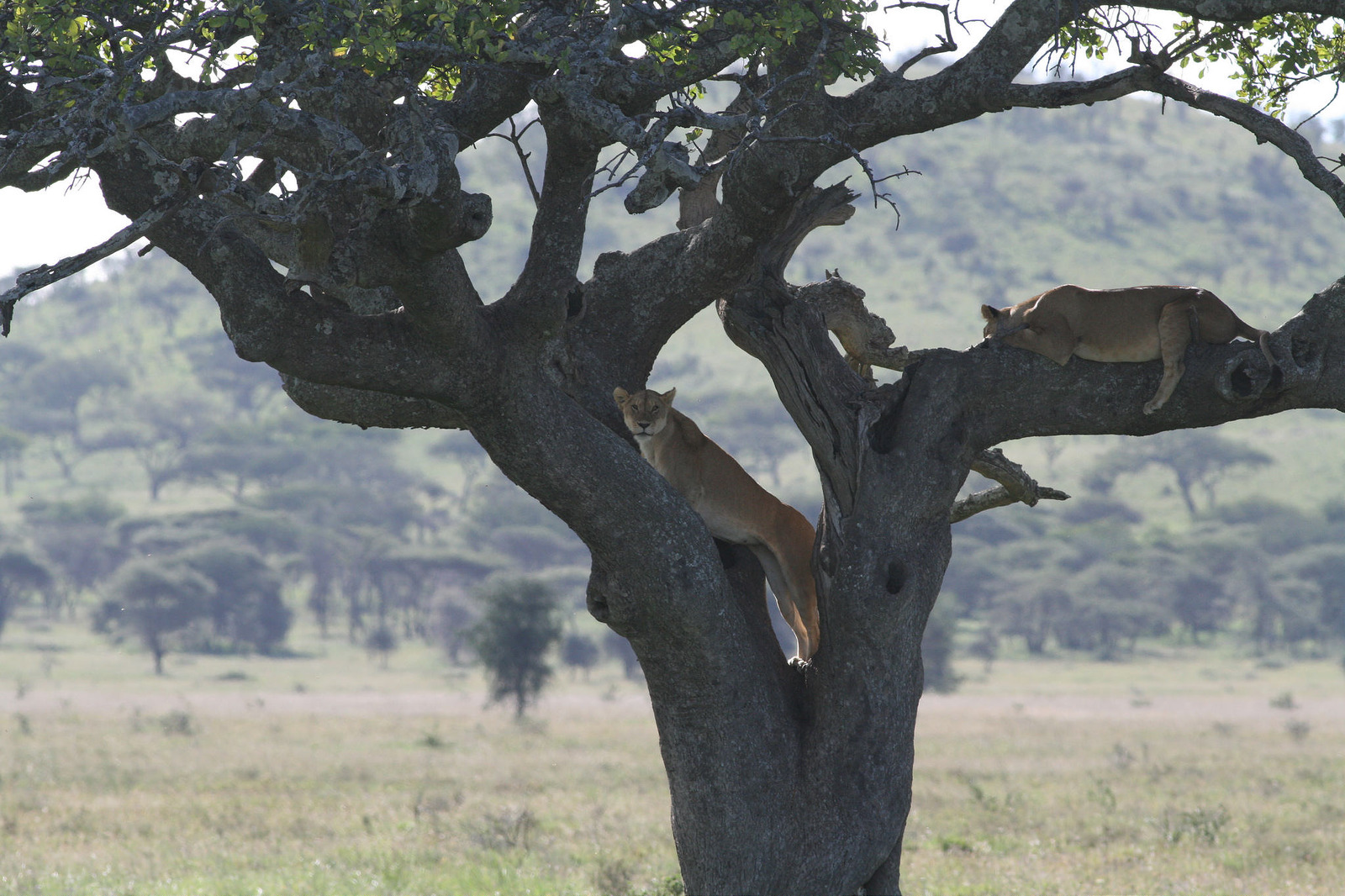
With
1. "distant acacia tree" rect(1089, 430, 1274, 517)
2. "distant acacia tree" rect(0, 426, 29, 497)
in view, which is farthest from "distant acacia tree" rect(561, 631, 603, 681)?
"distant acacia tree" rect(0, 426, 29, 497)

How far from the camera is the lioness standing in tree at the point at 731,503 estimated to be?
7.23 metres

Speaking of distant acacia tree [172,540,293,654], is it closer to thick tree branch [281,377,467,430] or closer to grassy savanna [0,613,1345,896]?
grassy savanna [0,613,1345,896]

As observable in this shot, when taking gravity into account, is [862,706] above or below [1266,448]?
below

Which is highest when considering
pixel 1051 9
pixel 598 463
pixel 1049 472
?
pixel 1049 472

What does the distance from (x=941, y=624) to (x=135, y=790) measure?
3368 centimetres

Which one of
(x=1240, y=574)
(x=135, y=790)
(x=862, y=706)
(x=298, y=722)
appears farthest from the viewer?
(x=1240, y=574)

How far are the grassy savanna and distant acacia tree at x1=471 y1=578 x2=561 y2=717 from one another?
105 cm

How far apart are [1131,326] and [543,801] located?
38.0 ft

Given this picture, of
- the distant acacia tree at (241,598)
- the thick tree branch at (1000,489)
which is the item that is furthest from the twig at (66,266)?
the distant acacia tree at (241,598)

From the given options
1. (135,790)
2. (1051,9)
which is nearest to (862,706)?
(1051,9)

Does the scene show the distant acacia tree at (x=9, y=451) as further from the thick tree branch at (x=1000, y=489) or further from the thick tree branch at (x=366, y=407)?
the thick tree branch at (x=1000, y=489)

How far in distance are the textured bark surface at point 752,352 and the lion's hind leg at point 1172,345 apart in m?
0.09

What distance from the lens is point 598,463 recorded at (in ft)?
20.6

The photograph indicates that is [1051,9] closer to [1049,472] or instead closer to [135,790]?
[135,790]
